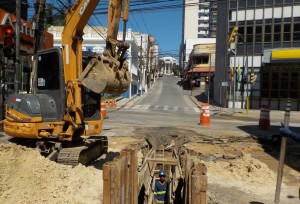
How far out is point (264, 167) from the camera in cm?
973

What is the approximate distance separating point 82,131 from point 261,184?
4.94m

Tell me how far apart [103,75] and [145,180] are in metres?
3.01

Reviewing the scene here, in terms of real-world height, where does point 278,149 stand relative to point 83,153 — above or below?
below

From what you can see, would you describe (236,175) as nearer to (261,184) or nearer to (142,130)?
A: (261,184)

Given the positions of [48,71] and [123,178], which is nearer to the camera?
[123,178]

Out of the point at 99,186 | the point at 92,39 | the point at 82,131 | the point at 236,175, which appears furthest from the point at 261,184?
the point at 92,39

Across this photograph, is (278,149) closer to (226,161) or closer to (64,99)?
(226,161)

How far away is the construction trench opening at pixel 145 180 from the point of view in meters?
5.17

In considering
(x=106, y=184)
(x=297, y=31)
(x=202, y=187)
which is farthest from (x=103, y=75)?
(x=297, y=31)

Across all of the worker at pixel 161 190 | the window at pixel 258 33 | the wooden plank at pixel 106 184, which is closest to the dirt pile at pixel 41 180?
the worker at pixel 161 190

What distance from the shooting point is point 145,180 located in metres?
8.59

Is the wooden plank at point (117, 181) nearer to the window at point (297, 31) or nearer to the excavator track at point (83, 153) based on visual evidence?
the excavator track at point (83, 153)

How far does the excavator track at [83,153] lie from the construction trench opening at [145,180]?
1.55 meters

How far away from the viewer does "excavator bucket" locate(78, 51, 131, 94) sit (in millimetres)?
7535
